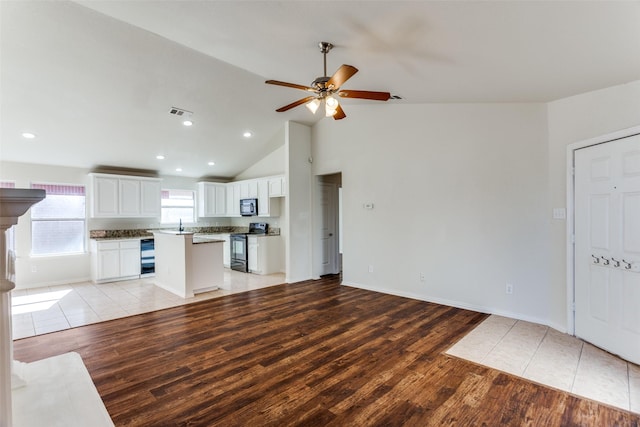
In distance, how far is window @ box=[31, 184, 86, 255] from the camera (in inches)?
232

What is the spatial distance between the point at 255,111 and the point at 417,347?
14.4ft

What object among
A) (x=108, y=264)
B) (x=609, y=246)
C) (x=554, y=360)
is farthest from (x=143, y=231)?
(x=609, y=246)

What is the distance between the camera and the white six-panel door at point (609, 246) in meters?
2.73

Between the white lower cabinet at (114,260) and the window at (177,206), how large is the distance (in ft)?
3.94

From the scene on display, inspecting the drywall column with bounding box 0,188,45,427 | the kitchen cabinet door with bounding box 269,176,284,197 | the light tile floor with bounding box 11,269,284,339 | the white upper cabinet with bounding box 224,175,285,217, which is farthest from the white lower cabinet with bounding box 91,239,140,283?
the drywall column with bounding box 0,188,45,427

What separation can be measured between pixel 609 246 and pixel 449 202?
1794 millimetres

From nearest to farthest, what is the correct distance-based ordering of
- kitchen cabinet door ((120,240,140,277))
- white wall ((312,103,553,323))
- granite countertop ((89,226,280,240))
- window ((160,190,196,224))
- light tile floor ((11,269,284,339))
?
white wall ((312,103,553,323))
light tile floor ((11,269,284,339))
kitchen cabinet door ((120,240,140,277))
granite countertop ((89,226,280,240))
window ((160,190,196,224))

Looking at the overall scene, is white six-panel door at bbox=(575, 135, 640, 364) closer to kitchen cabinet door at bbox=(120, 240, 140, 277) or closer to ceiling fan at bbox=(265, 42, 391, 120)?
ceiling fan at bbox=(265, 42, 391, 120)

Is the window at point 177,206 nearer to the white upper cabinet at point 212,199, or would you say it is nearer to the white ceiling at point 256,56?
the white upper cabinet at point 212,199

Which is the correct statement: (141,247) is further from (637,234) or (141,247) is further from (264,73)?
(637,234)

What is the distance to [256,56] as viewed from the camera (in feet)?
11.4

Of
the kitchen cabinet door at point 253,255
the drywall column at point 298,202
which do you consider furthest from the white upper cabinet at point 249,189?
the drywall column at point 298,202

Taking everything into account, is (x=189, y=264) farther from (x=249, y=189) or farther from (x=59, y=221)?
(x=59, y=221)

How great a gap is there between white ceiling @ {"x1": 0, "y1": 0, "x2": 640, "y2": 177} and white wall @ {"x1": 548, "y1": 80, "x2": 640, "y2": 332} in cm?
16
